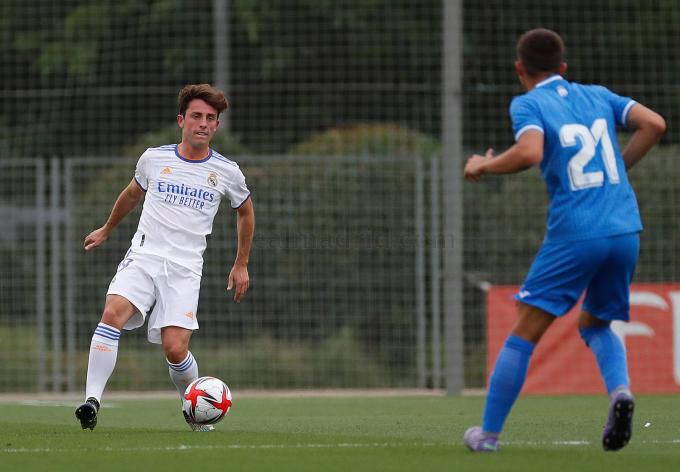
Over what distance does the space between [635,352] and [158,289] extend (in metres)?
6.59

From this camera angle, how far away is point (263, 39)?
19.5 m

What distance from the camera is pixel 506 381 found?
6.03 metres

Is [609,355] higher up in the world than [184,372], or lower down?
higher up

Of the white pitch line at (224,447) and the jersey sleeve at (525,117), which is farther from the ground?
the jersey sleeve at (525,117)

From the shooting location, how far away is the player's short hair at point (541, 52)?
6.18m

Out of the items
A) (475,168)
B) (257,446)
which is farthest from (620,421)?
(257,446)

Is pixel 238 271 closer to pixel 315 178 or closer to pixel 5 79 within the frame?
pixel 315 178

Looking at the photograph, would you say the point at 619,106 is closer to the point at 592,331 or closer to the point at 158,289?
the point at 592,331

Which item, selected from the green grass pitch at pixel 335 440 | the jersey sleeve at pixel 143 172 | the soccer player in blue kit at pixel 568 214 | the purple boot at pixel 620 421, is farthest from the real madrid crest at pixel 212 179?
the purple boot at pixel 620 421

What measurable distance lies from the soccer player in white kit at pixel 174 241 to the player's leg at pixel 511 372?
224cm

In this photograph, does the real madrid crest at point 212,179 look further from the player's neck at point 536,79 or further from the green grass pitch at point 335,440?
the player's neck at point 536,79

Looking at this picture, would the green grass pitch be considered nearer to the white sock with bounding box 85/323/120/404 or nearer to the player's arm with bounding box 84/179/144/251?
the white sock with bounding box 85/323/120/404

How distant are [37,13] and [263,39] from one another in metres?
3.47

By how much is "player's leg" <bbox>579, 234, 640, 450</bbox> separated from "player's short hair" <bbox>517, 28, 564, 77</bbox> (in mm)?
821
